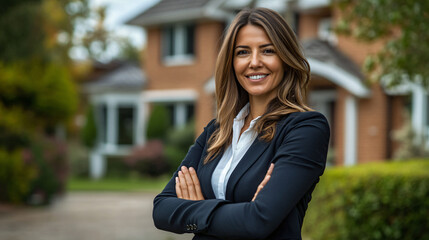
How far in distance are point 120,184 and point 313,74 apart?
8.34 m

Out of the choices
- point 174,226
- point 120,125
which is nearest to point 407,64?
point 174,226

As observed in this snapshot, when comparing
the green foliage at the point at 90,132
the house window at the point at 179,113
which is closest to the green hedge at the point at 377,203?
the house window at the point at 179,113

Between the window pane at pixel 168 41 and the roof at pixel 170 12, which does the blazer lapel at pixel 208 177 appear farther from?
the window pane at pixel 168 41

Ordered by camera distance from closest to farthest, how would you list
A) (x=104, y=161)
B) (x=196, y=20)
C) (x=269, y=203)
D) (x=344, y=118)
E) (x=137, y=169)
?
(x=269, y=203) → (x=344, y=118) → (x=196, y=20) → (x=137, y=169) → (x=104, y=161)

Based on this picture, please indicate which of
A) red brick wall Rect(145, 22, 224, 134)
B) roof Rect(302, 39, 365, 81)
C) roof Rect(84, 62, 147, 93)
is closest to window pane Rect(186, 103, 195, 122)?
red brick wall Rect(145, 22, 224, 134)

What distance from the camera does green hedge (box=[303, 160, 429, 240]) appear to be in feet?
19.4

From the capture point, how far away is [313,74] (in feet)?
44.9

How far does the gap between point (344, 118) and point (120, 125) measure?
10.9m

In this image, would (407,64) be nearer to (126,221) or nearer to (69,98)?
(126,221)

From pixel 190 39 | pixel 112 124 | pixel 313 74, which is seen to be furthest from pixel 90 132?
pixel 313 74

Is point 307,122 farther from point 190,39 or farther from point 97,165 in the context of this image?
point 97,165

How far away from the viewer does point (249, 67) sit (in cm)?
245

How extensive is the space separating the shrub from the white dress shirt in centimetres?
1658

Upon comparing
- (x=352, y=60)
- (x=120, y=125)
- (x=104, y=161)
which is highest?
(x=352, y=60)
